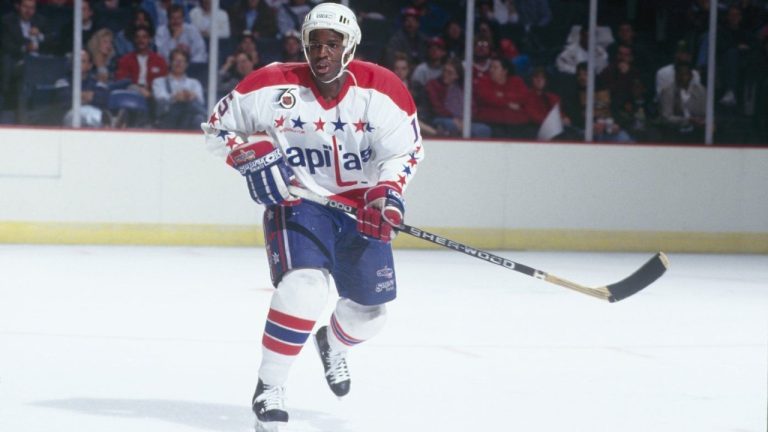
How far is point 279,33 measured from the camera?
331 inches

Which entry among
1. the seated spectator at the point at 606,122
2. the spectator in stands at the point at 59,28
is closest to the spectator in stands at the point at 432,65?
the seated spectator at the point at 606,122

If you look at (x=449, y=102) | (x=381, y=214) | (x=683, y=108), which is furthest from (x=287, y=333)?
(x=683, y=108)

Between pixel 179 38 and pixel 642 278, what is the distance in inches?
200

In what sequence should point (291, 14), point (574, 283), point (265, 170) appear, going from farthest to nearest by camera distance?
point (291, 14), point (574, 283), point (265, 170)

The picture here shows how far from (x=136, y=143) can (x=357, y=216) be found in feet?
16.1

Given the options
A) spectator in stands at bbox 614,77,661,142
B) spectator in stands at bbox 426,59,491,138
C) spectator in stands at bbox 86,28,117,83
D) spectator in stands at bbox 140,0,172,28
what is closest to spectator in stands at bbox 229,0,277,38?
spectator in stands at bbox 140,0,172,28

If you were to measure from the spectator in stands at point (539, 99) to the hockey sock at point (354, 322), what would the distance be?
5.24 meters

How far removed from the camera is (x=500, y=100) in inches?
340

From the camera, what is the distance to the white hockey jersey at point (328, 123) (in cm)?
335

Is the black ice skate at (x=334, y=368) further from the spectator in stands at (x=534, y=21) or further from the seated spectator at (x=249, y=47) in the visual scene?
the spectator in stands at (x=534, y=21)

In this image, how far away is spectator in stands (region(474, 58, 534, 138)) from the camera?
860cm

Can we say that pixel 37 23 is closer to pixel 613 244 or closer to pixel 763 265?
pixel 613 244

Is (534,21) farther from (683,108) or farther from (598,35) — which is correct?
(683,108)

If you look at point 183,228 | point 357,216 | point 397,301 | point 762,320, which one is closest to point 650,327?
point 762,320
